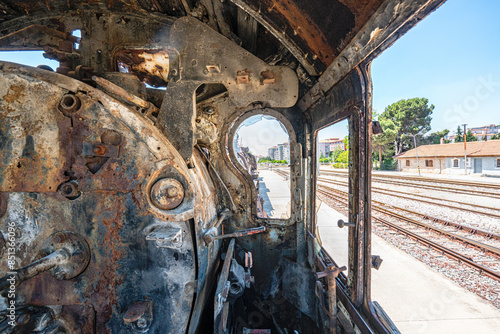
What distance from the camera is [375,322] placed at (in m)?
1.70

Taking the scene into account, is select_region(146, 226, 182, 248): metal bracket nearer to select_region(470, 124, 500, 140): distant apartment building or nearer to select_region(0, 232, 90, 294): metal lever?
select_region(0, 232, 90, 294): metal lever

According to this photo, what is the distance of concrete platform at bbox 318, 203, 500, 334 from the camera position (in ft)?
11.0

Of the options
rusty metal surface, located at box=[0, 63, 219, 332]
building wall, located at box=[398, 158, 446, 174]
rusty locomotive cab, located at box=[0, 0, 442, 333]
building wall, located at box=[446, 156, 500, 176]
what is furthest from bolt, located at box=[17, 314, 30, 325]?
building wall, located at box=[398, 158, 446, 174]

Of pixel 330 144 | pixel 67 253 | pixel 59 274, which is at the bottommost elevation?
pixel 59 274

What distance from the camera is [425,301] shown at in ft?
12.8

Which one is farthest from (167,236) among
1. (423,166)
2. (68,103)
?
(423,166)

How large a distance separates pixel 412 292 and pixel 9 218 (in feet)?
20.0

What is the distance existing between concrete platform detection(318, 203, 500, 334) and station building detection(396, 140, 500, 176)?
2309cm

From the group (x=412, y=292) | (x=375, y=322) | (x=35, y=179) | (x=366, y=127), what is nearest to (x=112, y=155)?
(x=35, y=179)

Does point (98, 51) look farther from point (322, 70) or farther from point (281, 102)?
point (322, 70)

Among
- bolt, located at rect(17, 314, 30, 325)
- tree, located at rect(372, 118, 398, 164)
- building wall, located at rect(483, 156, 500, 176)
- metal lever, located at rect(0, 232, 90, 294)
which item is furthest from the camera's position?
tree, located at rect(372, 118, 398, 164)

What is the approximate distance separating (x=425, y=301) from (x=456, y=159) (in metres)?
27.1

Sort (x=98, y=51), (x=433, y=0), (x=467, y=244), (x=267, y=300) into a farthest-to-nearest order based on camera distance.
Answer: (x=467, y=244) < (x=267, y=300) < (x=98, y=51) < (x=433, y=0)

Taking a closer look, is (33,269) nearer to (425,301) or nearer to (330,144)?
(425,301)
